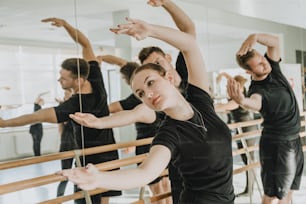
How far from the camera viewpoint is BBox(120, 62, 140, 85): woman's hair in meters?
1.50

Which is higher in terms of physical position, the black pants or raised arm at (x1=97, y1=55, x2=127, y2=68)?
raised arm at (x1=97, y1=55, x2=127, y2=68)

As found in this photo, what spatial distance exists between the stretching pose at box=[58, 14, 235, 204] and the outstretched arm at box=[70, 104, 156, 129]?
0.12 metres

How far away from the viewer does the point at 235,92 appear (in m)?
1.90

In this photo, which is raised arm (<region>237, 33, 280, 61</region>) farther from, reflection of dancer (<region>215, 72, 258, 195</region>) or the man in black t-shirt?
the man in black t-shirt

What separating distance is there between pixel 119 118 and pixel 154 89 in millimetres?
293

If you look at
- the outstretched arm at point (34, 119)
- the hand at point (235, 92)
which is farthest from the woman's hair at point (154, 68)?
the hand at point (235, 92)

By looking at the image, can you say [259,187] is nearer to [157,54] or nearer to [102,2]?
[157,54]

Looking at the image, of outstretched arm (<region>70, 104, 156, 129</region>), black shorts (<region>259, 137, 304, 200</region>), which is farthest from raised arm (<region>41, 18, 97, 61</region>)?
black shorts (<region>259, 137, 304, 200</region>)

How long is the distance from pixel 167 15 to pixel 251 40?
600 mm

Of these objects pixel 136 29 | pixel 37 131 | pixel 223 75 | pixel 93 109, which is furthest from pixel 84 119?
pixel 223 75

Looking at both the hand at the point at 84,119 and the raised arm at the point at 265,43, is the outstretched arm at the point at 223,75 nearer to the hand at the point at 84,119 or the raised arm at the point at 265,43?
the raised arm at the point at 265,43

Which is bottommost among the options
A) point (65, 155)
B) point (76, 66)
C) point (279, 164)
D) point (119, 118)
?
point (279, 164)

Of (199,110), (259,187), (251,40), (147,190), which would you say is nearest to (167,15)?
(199,110)

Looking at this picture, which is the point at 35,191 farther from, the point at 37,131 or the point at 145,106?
the point at 145,106
